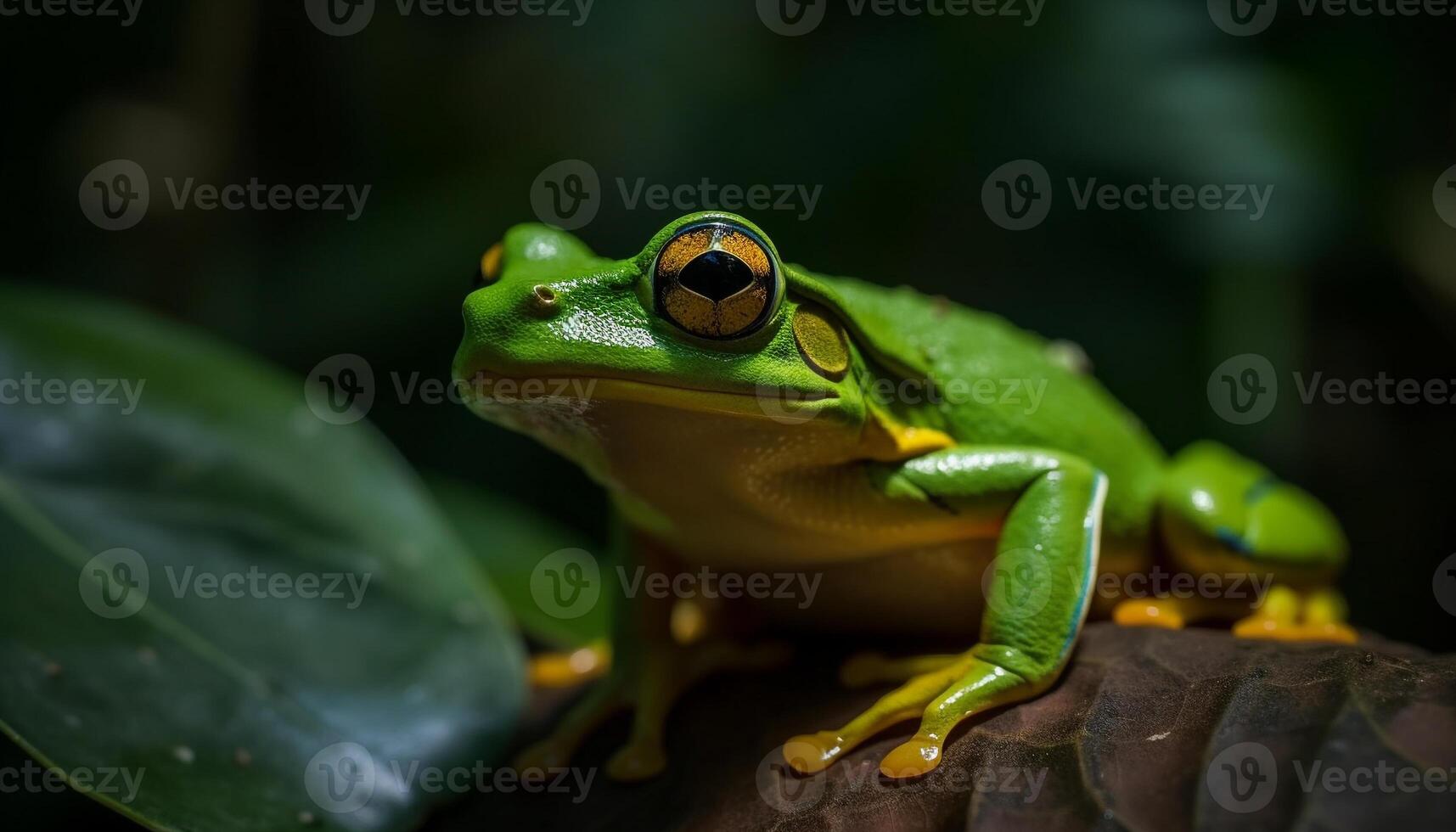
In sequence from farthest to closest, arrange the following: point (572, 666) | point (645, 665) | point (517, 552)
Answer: point (517, 552), point (572, 666), point (645, 665)

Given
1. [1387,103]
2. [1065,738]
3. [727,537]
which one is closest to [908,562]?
[727,537]

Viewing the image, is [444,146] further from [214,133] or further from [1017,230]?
[1017,230]
